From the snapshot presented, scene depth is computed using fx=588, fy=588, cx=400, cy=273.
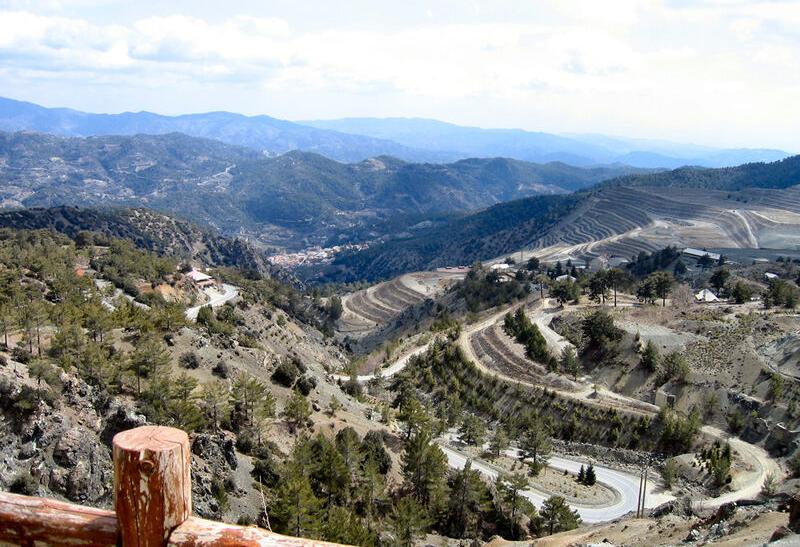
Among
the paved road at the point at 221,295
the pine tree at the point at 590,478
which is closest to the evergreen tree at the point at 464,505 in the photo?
the pine tree at the point at 590,478

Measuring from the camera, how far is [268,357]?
4156 centimetres

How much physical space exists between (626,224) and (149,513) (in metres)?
125

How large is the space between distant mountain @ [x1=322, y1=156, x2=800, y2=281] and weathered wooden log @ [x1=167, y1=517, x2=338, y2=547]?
101 meters

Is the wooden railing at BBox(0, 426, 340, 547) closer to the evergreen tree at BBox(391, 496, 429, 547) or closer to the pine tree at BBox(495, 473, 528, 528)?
the evergreen tree at BBox(391, 496, 429, 547)

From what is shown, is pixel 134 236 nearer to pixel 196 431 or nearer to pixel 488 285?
pixel 488 285

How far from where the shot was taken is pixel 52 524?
9.68 ft

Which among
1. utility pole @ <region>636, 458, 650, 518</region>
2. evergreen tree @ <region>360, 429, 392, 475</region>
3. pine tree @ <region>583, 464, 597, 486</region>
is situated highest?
evergreen tree @ <region>360, 429, 392, 475</region>

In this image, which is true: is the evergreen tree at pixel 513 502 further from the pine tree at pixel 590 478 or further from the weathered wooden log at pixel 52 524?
the weathered wooden log at pixel 52 524

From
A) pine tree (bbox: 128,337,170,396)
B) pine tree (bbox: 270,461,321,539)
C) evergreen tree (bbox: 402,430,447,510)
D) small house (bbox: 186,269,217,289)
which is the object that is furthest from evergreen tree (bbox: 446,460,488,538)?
small house (bbox: 186,269,217,289)

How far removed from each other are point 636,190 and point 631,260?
4736 centimetres

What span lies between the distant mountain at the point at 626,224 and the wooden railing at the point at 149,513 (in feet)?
331

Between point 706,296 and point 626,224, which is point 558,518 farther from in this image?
point 626,224

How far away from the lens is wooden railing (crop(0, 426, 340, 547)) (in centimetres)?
270

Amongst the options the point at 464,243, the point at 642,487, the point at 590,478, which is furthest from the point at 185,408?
the point at 464,243
